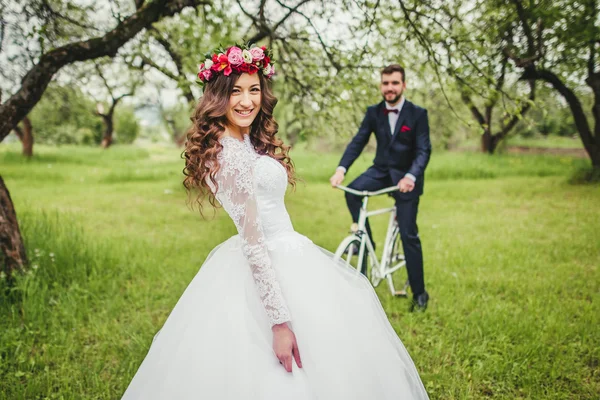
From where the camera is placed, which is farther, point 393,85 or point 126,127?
point 126,127

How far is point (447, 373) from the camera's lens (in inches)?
126

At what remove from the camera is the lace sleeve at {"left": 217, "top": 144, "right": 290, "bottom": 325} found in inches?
A: 72.1

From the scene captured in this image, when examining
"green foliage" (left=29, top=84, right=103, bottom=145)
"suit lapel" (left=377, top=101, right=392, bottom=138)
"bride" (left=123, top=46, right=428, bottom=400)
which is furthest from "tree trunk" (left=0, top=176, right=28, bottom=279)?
"green foliage" (left=29, top=84, right=103, bottom=145)

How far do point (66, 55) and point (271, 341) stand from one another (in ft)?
13.1

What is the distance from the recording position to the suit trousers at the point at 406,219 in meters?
4.14

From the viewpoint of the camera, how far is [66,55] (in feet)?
14.2

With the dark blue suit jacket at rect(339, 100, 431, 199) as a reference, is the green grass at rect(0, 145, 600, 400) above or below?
below

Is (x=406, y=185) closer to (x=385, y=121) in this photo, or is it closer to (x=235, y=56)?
(x=385, y=121)

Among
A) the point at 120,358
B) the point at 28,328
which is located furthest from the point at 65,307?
the point at 120,358

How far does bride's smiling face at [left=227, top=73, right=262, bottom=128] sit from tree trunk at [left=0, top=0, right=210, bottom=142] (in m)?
3.17

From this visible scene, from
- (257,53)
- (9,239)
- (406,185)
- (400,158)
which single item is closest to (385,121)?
(400,158)

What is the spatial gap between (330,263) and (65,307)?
10.4 feet

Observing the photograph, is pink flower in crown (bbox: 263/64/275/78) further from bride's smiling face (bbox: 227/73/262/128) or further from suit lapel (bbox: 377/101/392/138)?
suit lapel (bbox: 377/101/392/138)

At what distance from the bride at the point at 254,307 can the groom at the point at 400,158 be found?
195cm
